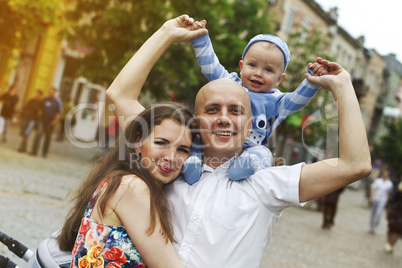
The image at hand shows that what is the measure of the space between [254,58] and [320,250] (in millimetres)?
8140

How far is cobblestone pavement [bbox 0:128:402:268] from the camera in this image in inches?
263

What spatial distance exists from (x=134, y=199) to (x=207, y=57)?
971 millimetres

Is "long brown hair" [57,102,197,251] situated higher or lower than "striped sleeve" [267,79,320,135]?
lower

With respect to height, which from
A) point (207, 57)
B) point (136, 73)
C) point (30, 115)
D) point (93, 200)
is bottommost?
point (30, 115)

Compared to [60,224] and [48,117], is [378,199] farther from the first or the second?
[60,224]

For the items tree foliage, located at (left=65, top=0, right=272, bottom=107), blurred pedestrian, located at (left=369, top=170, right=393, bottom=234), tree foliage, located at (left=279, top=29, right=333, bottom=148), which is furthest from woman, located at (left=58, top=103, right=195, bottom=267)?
tree foliage, located at (left=279, top=29, right=333, bottom=148)

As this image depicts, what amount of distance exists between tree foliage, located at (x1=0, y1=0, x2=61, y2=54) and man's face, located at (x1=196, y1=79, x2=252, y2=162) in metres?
11.4

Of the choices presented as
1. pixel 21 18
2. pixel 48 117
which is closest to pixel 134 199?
pixel 21 18

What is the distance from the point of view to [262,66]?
283 centimetres

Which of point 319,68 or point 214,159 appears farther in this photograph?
point 214,159

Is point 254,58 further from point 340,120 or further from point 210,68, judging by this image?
point 340,120

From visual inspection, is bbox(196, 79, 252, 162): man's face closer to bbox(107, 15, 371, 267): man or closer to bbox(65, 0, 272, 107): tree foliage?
bbox(107, 15, 371, 267): man

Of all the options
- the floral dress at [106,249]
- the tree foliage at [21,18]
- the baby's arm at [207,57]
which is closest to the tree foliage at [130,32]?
the tree foliage at [21,18]

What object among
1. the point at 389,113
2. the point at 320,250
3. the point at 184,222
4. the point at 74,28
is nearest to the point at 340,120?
the point at 184,222
